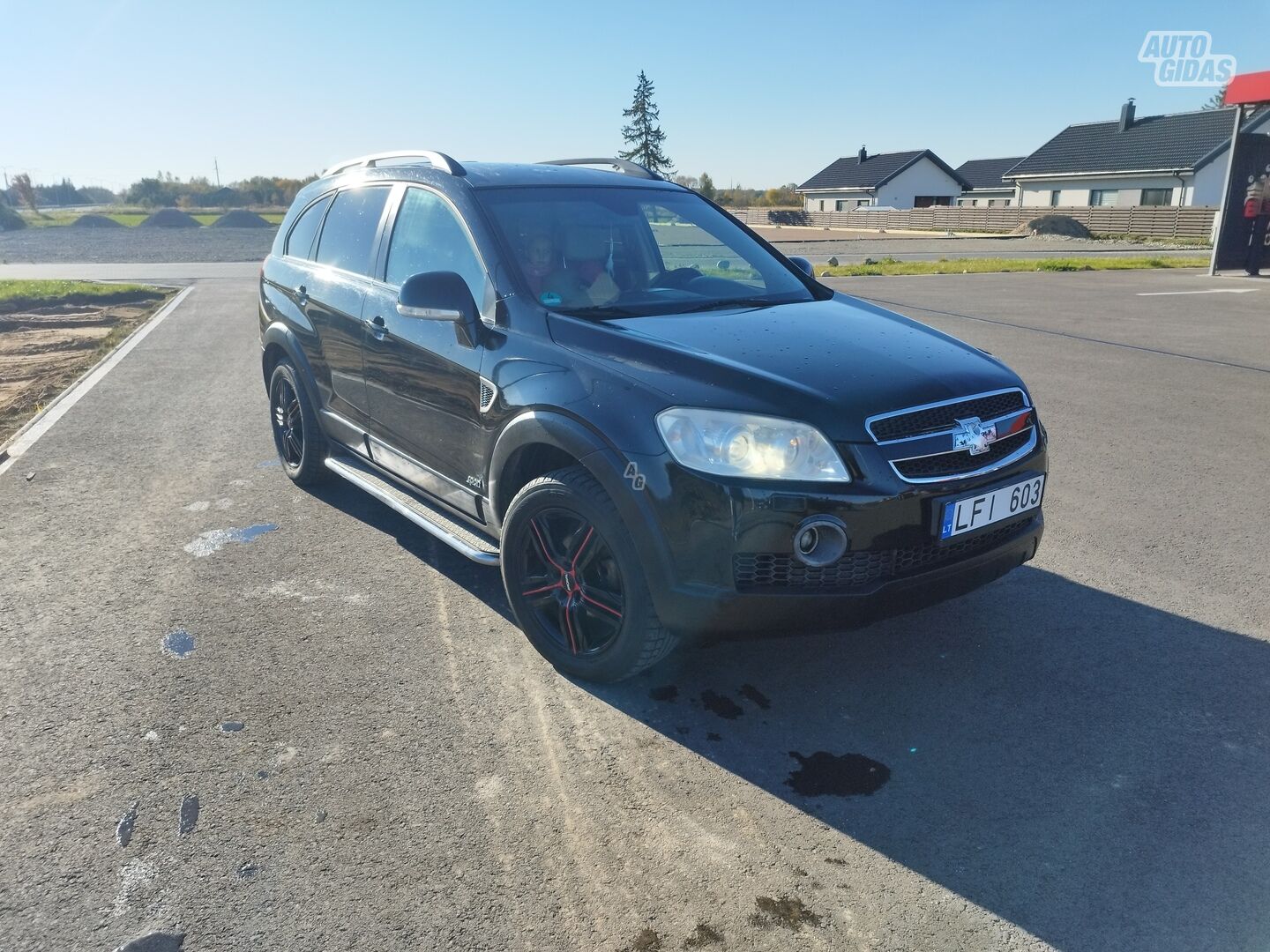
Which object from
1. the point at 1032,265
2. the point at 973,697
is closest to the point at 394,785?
the point at 973,697

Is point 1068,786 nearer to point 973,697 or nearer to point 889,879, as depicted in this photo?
point 973,697

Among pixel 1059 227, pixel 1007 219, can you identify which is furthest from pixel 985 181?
pixel 1059 227

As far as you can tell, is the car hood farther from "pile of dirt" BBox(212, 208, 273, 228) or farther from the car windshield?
"pile of dirt" BBox(212, 208, 273, 228)

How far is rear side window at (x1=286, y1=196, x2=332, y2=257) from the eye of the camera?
5.54 metres

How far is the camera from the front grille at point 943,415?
10.0ft

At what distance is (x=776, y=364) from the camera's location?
324 cm

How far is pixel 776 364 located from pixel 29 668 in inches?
121

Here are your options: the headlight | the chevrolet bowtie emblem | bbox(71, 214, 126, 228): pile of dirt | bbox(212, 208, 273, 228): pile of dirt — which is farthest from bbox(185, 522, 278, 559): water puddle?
bbox(71, 214, 126, 228): pile of dirt

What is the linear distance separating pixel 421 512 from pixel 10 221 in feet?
221

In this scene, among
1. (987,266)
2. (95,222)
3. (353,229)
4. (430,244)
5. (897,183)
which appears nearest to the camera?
(430,244)

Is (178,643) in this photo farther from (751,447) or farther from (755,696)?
(751,447)

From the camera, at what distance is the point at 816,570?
9.86 feet

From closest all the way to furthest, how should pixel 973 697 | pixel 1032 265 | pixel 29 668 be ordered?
pixel 973 697 < pixel 29 668 < pixel 1032 265

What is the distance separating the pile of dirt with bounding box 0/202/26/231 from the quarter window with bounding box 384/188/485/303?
64.2m
